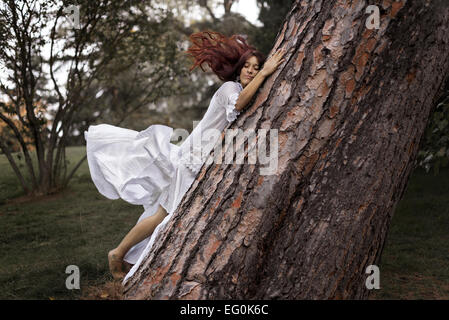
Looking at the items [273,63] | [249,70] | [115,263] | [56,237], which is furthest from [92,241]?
[273,63]

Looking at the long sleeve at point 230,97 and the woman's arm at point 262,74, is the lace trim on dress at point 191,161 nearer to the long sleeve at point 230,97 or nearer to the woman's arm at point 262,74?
the long sleeve at point 230,97

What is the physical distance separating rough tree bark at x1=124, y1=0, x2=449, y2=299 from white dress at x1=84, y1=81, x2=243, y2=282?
118 centimetres

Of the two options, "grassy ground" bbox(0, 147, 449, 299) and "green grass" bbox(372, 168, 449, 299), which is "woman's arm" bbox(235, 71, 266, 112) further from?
"green grass" bbox(372, 168, 449, 299)

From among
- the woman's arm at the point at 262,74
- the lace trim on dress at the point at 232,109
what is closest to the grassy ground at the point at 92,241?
the lace trim on dress at the point at 232,109

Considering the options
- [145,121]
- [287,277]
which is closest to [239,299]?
[287,277]

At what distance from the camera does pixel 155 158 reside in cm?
324

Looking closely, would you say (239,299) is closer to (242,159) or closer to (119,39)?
(242,159)

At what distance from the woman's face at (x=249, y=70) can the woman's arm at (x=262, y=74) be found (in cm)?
63

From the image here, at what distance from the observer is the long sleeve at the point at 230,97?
2270 millimetres

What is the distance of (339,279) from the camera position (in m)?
1.83

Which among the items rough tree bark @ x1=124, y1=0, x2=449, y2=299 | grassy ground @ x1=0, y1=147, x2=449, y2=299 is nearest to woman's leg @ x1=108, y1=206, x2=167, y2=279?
grassy ground @ x1=0, y1=147, x2=449, y2=299

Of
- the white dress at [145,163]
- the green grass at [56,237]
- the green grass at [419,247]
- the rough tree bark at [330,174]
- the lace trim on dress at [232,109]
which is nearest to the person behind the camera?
the rough tree bark at [330,174]

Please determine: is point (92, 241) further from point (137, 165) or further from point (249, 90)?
point (249, 90)

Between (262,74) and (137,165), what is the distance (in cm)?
159
